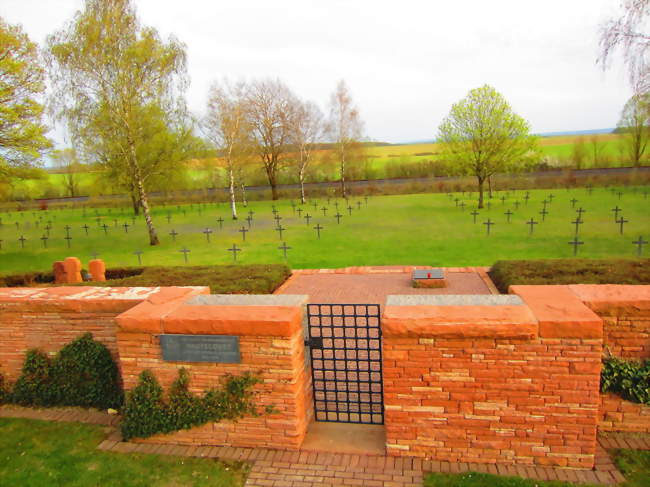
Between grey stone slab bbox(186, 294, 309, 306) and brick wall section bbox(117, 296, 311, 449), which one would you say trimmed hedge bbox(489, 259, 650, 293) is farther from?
brick wall section bbox(117, 296, 311, 449)

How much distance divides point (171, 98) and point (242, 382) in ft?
60.8

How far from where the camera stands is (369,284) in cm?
1182

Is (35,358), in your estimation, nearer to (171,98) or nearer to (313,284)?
(313,284)

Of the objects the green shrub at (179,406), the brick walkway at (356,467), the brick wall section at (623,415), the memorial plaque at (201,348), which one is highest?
the memorial plaque at (201,348)

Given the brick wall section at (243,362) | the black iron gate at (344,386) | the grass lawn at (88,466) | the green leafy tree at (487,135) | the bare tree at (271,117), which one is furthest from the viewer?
the bare tree at (271,117)

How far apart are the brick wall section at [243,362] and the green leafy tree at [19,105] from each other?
602 inches

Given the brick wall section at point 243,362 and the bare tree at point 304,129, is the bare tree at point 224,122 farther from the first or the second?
the brick wall section at point 243,362

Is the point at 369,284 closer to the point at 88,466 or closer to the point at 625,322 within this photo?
the point at 625,322

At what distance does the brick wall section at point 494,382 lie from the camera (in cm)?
461

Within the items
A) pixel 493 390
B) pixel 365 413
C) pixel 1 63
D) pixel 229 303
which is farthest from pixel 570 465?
pixel 1 63

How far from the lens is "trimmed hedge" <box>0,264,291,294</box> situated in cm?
1042

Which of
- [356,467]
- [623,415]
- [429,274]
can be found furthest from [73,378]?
[429,274]

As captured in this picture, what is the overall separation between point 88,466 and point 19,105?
16560mm

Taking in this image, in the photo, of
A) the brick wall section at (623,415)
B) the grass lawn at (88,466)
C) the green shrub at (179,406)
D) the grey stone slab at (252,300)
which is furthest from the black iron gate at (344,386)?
the brick wall section at (623,415)
